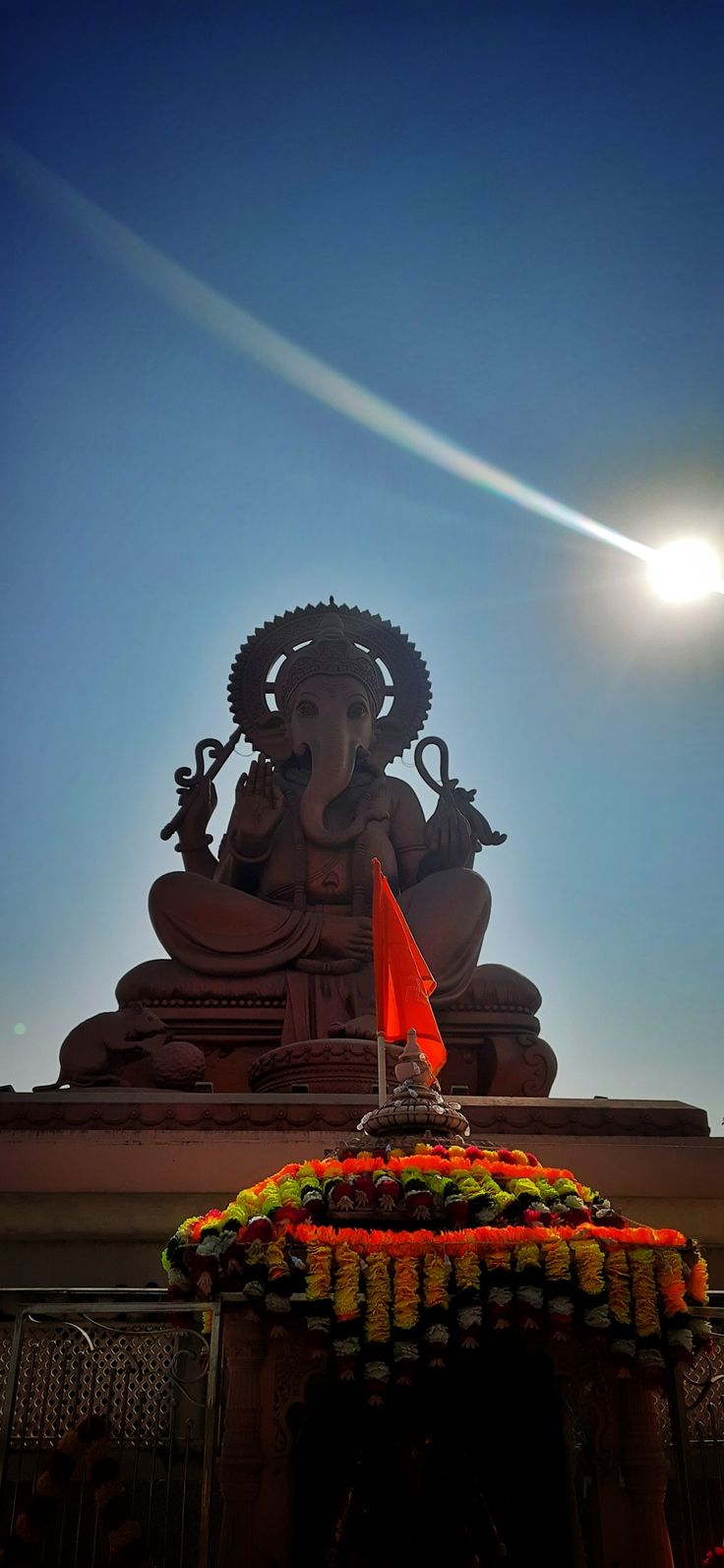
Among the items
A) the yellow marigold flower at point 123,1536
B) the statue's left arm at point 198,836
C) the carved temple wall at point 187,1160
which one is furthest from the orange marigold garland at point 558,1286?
the statue's left arm at point 198,836

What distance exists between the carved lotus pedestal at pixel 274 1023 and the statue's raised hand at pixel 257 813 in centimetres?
131

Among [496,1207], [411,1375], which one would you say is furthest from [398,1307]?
[496,1207]

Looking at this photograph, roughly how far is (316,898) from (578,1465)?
245 inches

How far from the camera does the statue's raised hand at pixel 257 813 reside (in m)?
9.45

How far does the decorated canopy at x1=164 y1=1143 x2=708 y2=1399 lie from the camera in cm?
308

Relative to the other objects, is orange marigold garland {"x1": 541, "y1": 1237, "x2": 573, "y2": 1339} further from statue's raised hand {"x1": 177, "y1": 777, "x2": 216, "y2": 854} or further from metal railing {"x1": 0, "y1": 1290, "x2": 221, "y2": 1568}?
statue's raised hand {"x1": 177, "y1": 777, "x2": 216, "y2": 854}

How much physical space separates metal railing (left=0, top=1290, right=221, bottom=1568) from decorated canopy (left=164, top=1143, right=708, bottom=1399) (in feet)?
0.74

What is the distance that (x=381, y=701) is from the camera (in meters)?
10.7

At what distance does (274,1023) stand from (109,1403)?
4999mm

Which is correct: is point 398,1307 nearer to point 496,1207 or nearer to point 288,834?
point 496,1207

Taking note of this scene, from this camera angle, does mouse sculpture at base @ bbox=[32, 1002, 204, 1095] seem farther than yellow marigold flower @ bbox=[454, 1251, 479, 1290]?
Yes

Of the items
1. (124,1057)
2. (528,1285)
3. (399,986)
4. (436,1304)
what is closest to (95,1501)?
(436,1304)

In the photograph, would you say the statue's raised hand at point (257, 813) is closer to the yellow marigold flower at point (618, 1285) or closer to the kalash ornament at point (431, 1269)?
the kalash ornament at point (431, 1269)

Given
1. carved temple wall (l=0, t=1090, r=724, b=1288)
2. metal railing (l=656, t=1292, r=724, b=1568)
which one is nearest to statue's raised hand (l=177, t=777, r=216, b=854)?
carved temple wall (l=0, t=1090, r=724, b=1288)
